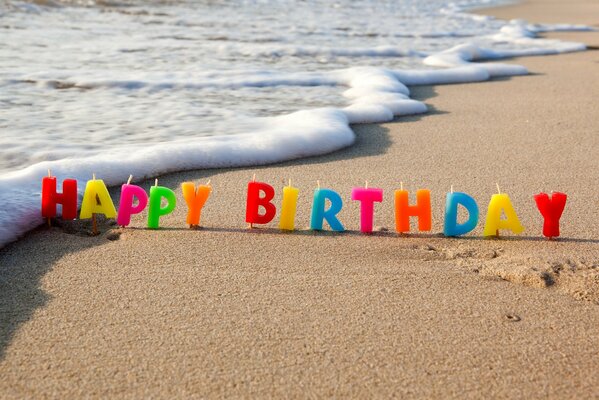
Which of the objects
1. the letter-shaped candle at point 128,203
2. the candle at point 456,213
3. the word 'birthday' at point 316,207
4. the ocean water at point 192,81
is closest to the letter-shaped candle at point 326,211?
the word 'birthday' at point 316,207

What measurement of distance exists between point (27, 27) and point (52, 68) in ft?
9.36

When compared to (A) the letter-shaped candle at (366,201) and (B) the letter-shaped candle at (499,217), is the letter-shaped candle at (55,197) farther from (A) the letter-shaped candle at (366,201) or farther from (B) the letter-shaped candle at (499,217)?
(B) the letter-shaped candle at (499,217)

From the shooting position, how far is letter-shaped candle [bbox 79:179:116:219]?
2852 millimetres

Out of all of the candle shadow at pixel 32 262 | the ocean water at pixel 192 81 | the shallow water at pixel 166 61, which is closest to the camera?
the candle shadow at pixel 32 262

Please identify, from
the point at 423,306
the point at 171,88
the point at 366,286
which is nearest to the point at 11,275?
the point at 366,286

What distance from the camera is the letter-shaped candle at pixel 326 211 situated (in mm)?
2873

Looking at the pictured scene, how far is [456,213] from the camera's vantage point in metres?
2.83

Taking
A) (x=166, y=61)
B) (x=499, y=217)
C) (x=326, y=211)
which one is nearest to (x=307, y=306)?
(x=326, y=211)

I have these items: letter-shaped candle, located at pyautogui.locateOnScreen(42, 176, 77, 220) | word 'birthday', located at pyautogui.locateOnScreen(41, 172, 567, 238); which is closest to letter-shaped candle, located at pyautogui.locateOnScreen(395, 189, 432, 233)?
word 'birthday', located at pyautogui.locateOnScreen(41, 172, 567, 238)

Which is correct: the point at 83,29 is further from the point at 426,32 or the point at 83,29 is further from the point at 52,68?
the point at 426,32

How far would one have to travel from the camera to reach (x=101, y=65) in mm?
6473

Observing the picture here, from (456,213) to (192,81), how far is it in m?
3.57

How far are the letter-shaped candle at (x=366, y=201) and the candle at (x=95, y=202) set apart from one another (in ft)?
2.90

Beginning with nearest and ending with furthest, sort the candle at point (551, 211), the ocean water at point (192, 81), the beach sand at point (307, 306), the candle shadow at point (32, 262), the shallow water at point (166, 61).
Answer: the beach sand at point (307, 306)
the candle shadow at point (32, 262)
the candle at point (551, 211)
the ocean water at point (192, 81)
the shallow water at point (166, 61)
